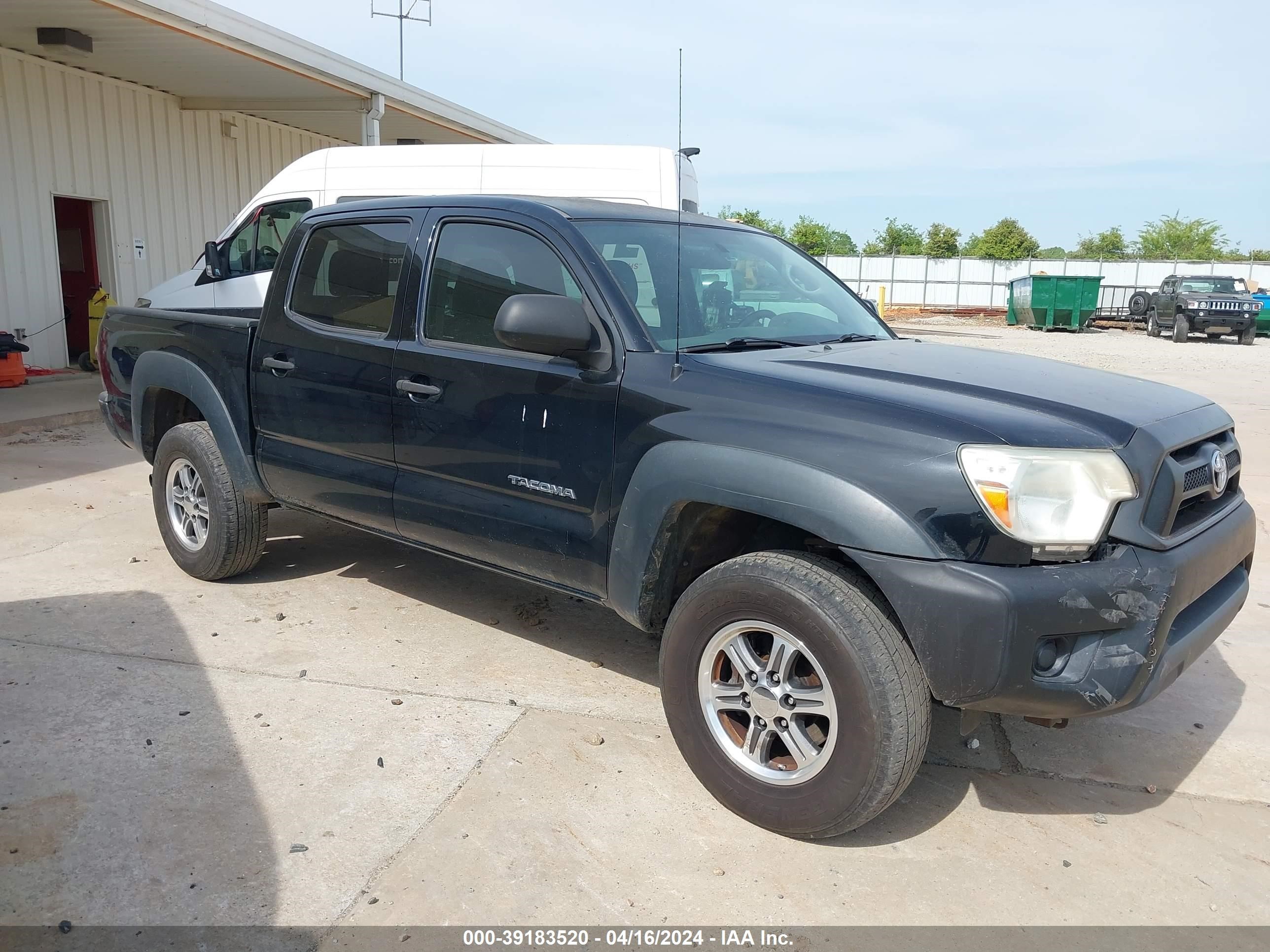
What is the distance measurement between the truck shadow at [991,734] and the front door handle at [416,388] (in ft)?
2.87

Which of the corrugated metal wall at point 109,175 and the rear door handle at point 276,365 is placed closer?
the rear door handle at point 276,365

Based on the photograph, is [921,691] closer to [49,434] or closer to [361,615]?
[361,615]

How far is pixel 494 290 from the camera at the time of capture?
3814 millimetres

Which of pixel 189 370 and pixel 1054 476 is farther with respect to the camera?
pixel 189 370

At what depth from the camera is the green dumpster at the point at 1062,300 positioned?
3066 cm

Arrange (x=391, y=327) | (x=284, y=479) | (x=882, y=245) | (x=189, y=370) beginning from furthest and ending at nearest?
1. (x=882, y=245)
2. (x=189, y=370)
3. (x=284, y=479)
4. (x=391, y=327)

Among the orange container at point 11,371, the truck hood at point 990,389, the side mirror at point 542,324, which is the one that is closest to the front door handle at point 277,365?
the side mirror at point 542,324

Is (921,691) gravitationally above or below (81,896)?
above

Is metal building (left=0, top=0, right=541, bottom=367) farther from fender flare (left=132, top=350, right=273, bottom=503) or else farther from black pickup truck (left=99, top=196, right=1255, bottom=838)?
black pickup truck (left=99, top=196, right=1255, bottom=838)

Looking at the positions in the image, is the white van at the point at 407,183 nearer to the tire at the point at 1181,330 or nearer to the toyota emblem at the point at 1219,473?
the toyota emblem at the point at 1219,473

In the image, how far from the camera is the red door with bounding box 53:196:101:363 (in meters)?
13.8

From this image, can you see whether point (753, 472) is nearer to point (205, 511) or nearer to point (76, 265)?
point (205, 511)

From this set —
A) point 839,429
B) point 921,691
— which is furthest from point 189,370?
point 921,691

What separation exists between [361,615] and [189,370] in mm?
1486
